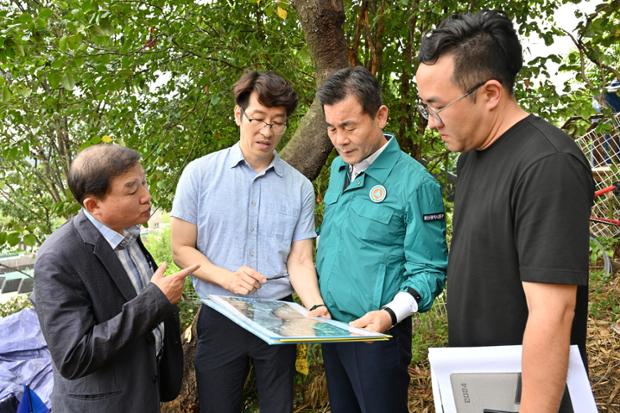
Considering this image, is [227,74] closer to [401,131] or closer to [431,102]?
[401,131]

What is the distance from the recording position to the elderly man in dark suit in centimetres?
173

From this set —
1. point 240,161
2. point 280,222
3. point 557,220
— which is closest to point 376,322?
point 280,222

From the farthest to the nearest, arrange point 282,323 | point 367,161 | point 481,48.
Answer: point 367,161 < point 282,323 < point 481,48

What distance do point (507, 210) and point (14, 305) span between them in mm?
6316

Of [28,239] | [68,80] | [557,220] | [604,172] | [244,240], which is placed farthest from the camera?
[604,172]

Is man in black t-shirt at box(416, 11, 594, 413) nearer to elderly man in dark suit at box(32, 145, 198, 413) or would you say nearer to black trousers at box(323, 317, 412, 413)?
black trousers at box(323, 317, 412, 413)

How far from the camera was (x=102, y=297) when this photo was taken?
5.98 feet

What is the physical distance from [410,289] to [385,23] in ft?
8.12

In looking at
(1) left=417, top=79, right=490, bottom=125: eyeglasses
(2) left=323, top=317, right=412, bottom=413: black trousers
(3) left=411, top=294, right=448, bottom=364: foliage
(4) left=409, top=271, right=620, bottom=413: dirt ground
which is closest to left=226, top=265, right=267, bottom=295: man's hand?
(2) left=323, top=317, right=412, bottom=413: black trousers

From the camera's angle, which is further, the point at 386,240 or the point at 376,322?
the point at 386,240

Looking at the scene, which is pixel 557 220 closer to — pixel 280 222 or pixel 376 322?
pixel 376 322

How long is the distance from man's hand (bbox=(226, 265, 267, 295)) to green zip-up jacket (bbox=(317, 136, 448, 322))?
10.6 inches

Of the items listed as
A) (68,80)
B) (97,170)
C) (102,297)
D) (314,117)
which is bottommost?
(102,297)

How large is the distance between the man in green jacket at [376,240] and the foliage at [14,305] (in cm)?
512
